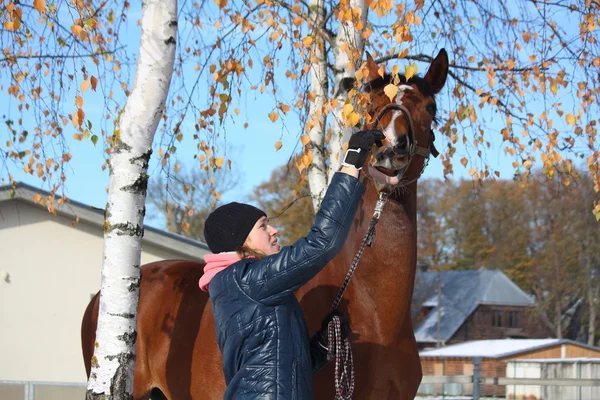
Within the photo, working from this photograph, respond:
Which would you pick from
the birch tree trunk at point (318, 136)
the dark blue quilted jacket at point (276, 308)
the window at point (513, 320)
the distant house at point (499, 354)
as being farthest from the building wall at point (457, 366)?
the dark blue quilted jacket at point (276, 308)

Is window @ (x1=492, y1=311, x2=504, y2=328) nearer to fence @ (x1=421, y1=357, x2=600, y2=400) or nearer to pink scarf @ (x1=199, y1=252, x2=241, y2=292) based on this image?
fence @ (x1=421, y1=357, x2=600, y2=400)

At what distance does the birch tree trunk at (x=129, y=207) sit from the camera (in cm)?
408

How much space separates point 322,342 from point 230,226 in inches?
28.5

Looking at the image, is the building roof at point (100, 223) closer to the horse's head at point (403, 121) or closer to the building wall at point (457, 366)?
the horse's head at point (403, 121)

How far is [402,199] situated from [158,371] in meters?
2.21

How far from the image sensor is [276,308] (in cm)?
286

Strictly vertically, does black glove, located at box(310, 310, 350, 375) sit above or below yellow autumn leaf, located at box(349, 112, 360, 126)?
below

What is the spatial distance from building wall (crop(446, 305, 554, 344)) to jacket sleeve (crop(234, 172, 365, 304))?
156 feet

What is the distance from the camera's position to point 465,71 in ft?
24.7

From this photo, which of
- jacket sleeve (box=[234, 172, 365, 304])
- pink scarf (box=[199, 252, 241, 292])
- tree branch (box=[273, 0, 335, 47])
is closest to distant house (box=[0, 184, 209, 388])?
tree branch (box=[273, 0, 335, 47])

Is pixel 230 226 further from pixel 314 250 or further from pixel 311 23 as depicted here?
pixel 311 23

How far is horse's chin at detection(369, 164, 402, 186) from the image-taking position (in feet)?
11.8

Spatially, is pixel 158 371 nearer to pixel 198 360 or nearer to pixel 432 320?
pixel 198 360

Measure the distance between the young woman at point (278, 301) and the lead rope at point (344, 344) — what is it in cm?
31
